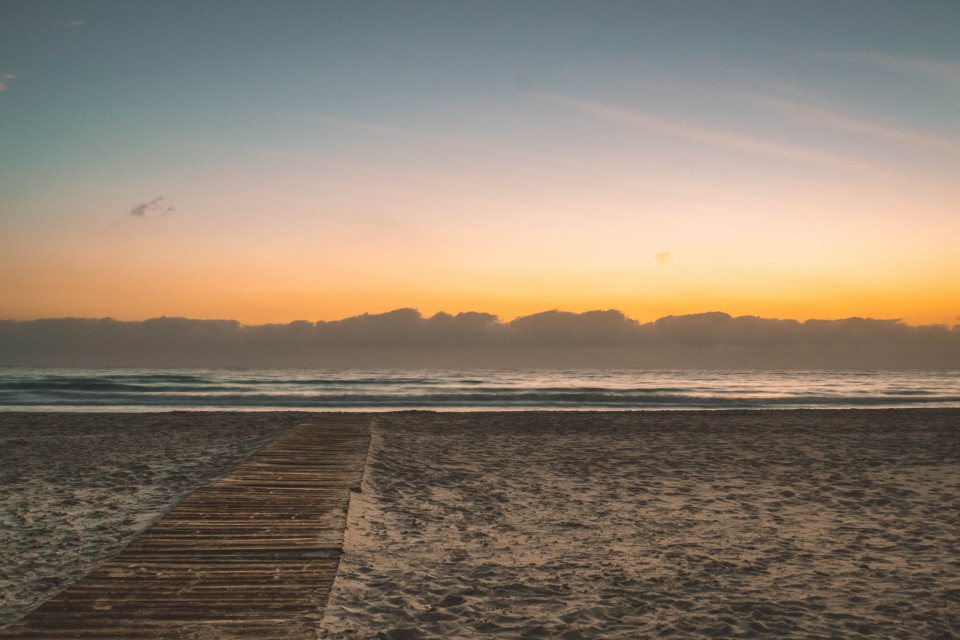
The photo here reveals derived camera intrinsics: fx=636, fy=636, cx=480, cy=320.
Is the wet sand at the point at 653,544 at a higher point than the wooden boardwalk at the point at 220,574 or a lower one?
lower

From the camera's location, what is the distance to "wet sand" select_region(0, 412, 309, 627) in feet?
19.8

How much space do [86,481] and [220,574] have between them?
6.41 m

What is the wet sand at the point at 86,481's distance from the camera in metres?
6.04

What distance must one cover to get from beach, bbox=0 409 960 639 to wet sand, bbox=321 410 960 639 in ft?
0.09

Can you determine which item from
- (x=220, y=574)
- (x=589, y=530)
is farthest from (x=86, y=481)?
(x=589, y=530)

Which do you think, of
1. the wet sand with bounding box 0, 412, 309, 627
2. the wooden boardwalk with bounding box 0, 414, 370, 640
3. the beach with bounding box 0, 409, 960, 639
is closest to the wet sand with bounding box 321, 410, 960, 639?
the beach with bounding box 0, 409, 960, 639

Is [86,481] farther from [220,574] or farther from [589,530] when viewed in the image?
[589,530]

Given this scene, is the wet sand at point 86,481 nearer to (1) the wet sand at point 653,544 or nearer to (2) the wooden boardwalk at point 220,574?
(2) the wooden boardwalk at point 220,574

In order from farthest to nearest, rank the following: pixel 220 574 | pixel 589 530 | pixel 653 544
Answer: pixel 589 530 < pixel 653 544 < pixel 220 574

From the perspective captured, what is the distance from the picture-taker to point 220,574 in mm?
5164

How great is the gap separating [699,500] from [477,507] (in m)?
3.14

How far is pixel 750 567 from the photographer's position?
598 centimetres

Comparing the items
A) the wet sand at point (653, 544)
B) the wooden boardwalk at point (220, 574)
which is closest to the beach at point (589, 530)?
the wet sand at point (653, 544)

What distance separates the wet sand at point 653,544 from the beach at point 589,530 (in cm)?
3
